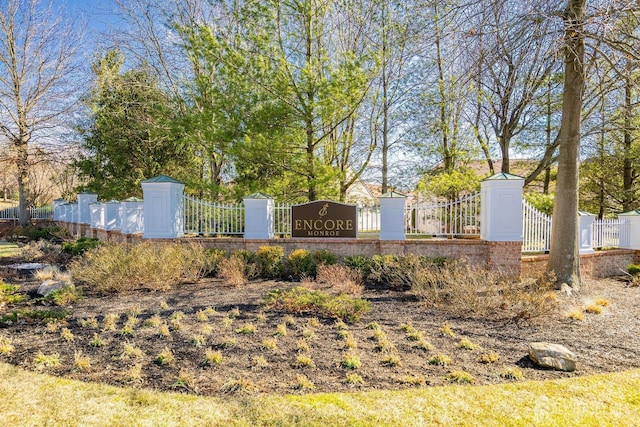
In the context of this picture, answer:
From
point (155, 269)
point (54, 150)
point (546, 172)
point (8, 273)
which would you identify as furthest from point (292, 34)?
point (54, 150)

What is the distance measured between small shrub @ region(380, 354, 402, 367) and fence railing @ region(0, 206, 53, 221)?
25449mm

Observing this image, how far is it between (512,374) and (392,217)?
5.72 meters

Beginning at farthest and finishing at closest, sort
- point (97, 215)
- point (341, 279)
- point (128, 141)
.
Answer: point (128, 141) → point (97, 215) → point (341, 279)

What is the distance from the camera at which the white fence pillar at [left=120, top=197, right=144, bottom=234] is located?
11.2 metres

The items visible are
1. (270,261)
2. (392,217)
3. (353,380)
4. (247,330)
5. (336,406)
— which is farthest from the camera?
(392,217)

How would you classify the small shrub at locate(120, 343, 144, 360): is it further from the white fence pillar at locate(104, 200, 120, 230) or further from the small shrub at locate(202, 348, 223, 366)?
the white fence pillar at locate(104, 200, 120, 230)

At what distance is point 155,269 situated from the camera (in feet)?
24.7

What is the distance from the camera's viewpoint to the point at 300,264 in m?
9.09

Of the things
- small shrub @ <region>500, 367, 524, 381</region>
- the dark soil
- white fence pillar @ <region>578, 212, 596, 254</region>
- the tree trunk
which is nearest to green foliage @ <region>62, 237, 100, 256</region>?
the dark soil

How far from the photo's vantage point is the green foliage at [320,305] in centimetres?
567

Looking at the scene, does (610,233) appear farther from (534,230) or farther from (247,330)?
(247,330)

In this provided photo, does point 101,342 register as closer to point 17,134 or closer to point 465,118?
point 465,118

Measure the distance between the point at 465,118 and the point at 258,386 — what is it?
1406cm

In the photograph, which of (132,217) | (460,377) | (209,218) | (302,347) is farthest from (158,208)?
(460,377)
